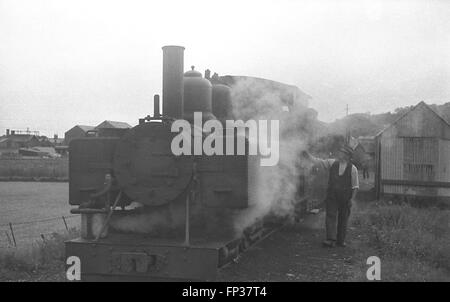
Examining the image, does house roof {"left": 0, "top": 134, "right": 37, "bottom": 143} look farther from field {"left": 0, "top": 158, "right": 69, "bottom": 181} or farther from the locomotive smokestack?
the locomotive smokestack

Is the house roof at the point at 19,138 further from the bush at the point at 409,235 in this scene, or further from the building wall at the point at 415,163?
the bush at the point at 409,235

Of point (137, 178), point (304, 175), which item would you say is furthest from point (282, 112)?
point (137, 178)

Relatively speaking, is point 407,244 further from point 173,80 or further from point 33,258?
point 33,258

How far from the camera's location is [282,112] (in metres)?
8.26

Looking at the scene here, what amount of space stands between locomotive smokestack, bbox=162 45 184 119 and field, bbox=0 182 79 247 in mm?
5973

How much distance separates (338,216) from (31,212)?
52.8ft

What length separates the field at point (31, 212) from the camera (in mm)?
14328

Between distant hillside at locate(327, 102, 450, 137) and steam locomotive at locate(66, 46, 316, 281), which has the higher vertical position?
distant hillside at locate(327, 102, 450, 137)

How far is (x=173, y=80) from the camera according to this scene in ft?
19.3

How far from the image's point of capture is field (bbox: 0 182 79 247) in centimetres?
1433

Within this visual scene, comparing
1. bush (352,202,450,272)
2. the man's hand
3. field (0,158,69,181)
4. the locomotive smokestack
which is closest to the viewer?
the locomotive smokestack

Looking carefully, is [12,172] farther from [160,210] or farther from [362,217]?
[160,210]

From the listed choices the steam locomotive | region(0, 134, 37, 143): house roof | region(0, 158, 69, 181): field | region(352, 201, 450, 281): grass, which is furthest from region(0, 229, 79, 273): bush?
region(0, 134, 37, 143): house roof
